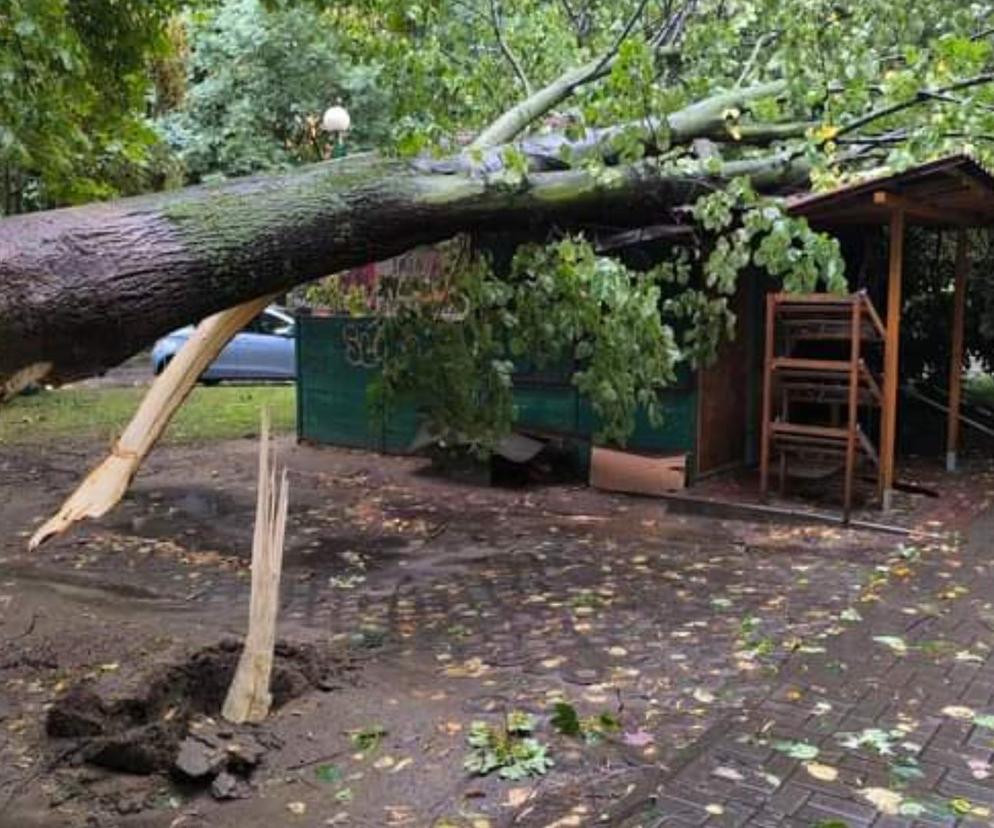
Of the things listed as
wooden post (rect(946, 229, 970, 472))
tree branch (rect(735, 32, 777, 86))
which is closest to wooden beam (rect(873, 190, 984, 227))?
wooden post (rect(946, 229, 970, 472))

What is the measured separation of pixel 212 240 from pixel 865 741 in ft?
10.2

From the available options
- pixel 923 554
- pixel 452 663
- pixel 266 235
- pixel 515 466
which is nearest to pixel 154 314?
pixel 266 235

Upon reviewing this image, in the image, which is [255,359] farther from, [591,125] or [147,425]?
[591,125]

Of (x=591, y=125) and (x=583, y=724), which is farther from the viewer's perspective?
(x=591, y=125)

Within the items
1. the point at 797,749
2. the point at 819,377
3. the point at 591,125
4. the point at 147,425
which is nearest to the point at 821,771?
the point at 797,749

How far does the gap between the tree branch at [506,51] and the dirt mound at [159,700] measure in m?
3.86

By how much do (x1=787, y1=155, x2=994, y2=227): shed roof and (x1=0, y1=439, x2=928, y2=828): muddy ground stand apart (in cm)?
244

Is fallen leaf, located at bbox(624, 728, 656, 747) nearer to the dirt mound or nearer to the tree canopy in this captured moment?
the dirt mound

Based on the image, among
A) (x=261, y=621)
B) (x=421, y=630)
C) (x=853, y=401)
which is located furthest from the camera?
(x=853, y=401)

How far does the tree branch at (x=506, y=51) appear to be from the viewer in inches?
270

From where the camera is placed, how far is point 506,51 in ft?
23.1

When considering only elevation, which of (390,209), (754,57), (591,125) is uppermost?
(754,57)

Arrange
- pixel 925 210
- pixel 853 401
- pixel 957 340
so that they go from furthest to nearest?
pixel 957 340 → pixel 925 210 → pixel 853 401

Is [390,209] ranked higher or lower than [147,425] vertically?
higher
